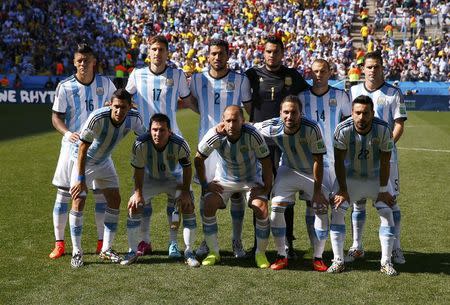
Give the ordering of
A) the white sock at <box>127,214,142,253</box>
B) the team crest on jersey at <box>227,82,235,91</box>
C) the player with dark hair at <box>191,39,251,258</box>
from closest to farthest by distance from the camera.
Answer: the white sock at <box>127,214,142,253</box> < the player with dark hair at <box>191,39,251,258</box> < the team crest on jersey at <box>227,82,235,91</box>

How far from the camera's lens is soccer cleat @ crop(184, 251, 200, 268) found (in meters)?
6.62

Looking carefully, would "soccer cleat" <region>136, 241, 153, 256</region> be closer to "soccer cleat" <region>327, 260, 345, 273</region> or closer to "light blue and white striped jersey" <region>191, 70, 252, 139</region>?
"light blue and white striped jersey" <region>191, 70, 252, 139</region>

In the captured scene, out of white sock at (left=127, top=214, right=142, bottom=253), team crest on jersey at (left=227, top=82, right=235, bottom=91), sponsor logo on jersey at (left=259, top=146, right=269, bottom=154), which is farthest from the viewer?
team crest on jersey at (left=227, top=82, right=235, bottom=91)

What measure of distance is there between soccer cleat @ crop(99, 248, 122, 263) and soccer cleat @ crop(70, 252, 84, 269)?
10.8 inches

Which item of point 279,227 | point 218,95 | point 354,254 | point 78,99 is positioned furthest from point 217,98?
point 354,254

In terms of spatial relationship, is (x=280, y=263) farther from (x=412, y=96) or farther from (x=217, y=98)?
(x=412, y=96)

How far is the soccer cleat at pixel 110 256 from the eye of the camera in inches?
266

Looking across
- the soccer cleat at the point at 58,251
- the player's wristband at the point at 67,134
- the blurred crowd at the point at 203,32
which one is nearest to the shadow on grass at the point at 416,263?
the soccer cleat at the point at 58,251


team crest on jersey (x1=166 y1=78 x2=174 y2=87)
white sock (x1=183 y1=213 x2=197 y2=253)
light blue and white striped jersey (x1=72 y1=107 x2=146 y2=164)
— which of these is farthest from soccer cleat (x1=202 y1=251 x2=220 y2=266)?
team crest on jersey (x1=166 y1=78 x2=174 y2=87)

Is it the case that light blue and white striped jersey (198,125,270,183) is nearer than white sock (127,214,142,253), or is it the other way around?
light blue and white striped jersey (198,125,270,183)

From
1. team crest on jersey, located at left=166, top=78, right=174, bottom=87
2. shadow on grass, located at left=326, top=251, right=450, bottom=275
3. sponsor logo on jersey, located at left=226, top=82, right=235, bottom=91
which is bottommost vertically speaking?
shadow on grass, located at left=326, top=251, right=450, bottom=275

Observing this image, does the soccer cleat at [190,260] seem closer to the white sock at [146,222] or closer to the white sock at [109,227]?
the white sock at [146,222]

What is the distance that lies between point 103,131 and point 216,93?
1.37m

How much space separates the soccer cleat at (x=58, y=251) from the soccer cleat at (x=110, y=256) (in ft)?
1.44
